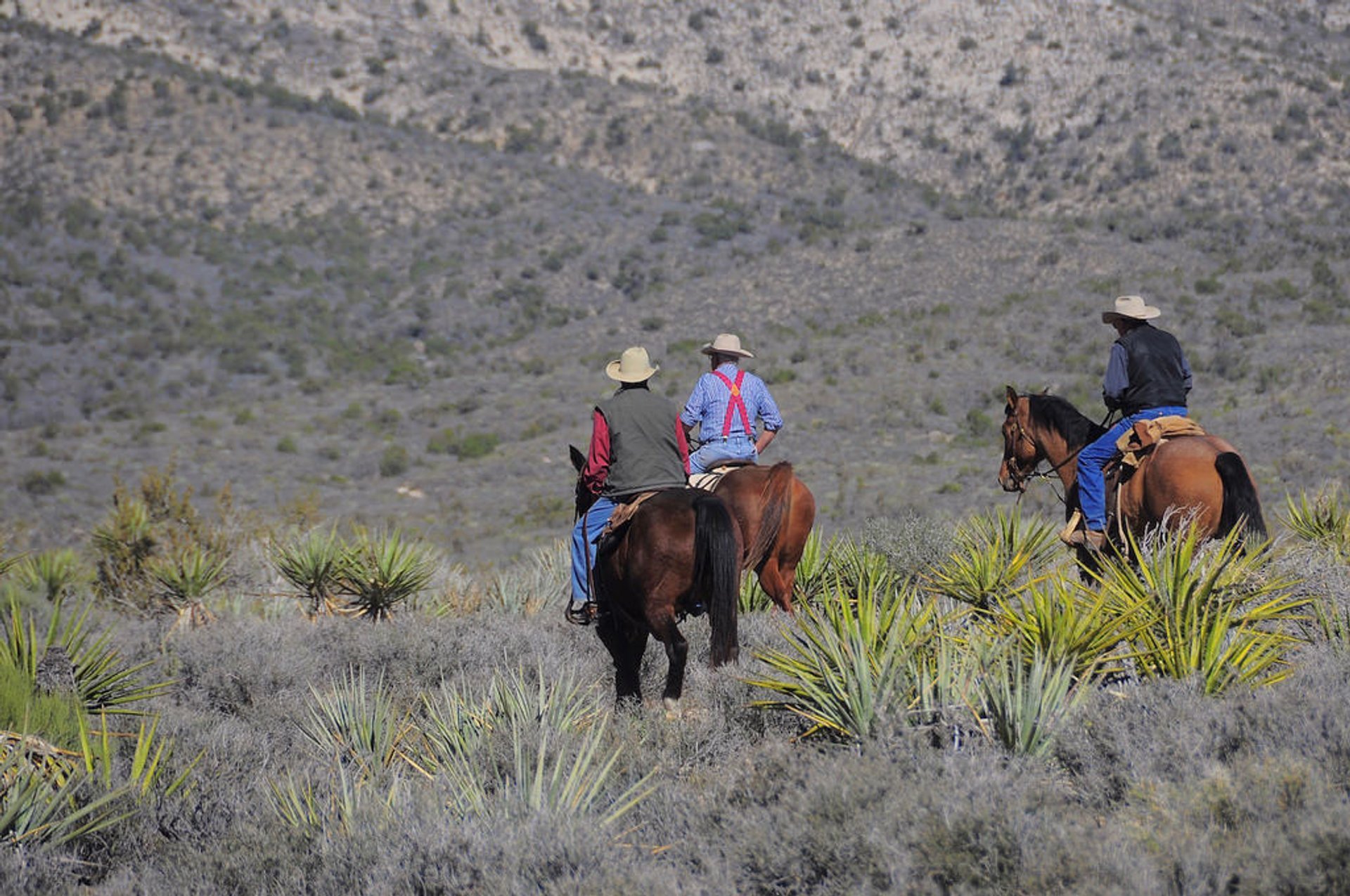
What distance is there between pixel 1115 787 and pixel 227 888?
353 centimetres

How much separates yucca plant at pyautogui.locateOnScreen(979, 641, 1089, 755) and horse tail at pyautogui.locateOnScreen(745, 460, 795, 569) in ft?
11.2

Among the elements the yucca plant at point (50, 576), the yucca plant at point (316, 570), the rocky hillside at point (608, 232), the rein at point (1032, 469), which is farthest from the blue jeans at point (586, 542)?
the rocky hillside at point (608, 232)

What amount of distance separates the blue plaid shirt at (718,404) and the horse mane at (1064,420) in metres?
2.00

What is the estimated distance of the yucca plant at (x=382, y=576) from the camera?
484 inches

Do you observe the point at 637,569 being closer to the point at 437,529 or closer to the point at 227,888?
the point at 227,888

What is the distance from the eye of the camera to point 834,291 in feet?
148

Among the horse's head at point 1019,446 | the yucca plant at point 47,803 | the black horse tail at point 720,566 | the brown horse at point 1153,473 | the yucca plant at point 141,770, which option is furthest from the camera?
the horse's head at point 1019,446

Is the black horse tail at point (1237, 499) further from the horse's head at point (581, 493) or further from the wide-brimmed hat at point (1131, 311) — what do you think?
the horse's head at point (581, 493)

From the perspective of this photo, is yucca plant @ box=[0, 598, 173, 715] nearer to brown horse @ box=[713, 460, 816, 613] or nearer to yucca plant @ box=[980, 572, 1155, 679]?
brown horse @ box=[713, 460, 816, 613]

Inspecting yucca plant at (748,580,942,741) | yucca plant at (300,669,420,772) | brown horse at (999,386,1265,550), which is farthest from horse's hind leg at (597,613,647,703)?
brown horse at (999,386,1265,550)

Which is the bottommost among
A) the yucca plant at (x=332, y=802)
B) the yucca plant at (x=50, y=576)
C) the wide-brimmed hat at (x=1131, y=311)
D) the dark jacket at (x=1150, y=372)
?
the yucca plant at (x=50, y=576)

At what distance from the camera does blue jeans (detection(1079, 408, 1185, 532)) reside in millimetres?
8812

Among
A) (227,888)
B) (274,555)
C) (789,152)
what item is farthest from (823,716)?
(789,152)

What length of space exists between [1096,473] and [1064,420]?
72cm
